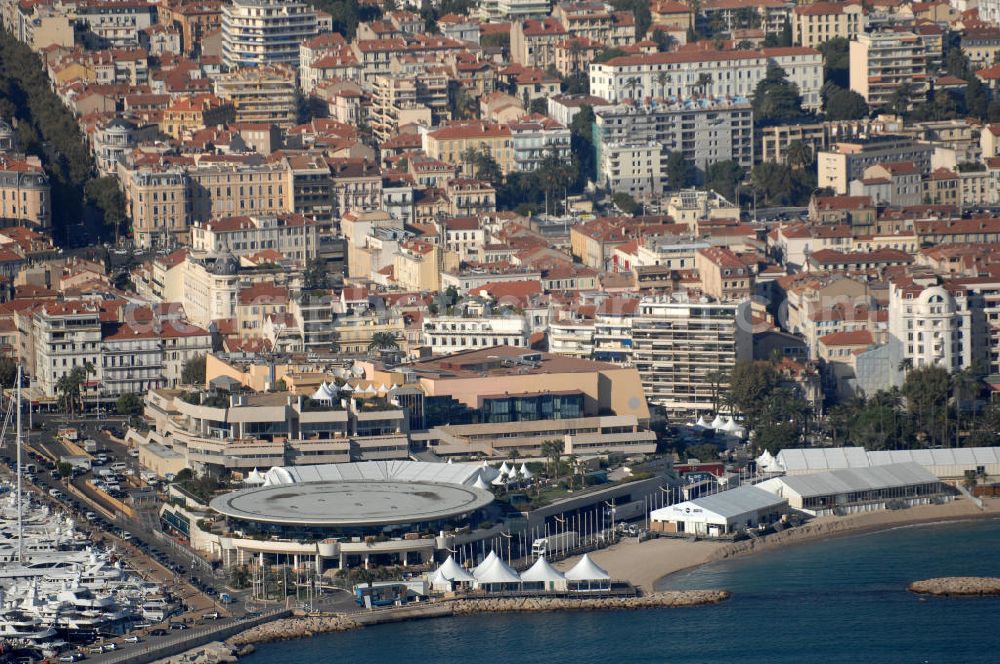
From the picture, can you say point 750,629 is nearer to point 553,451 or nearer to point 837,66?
point 553,451

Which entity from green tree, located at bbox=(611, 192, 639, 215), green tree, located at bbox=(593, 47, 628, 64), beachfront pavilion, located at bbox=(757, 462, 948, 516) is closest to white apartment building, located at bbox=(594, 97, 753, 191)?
green tree, located at bbox=(611, 192, 639, 215)

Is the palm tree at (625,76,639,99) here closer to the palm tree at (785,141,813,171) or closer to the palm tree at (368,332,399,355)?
the palm tree at (785,141,813,171)

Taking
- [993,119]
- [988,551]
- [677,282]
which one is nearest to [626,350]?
[677,282]

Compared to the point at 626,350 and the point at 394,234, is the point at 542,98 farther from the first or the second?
the point at 626,350

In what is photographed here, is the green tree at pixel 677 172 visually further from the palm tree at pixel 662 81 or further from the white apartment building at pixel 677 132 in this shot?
the palm tree at pixel 662 81

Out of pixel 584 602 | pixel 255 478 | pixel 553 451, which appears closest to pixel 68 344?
pixel 255 478
